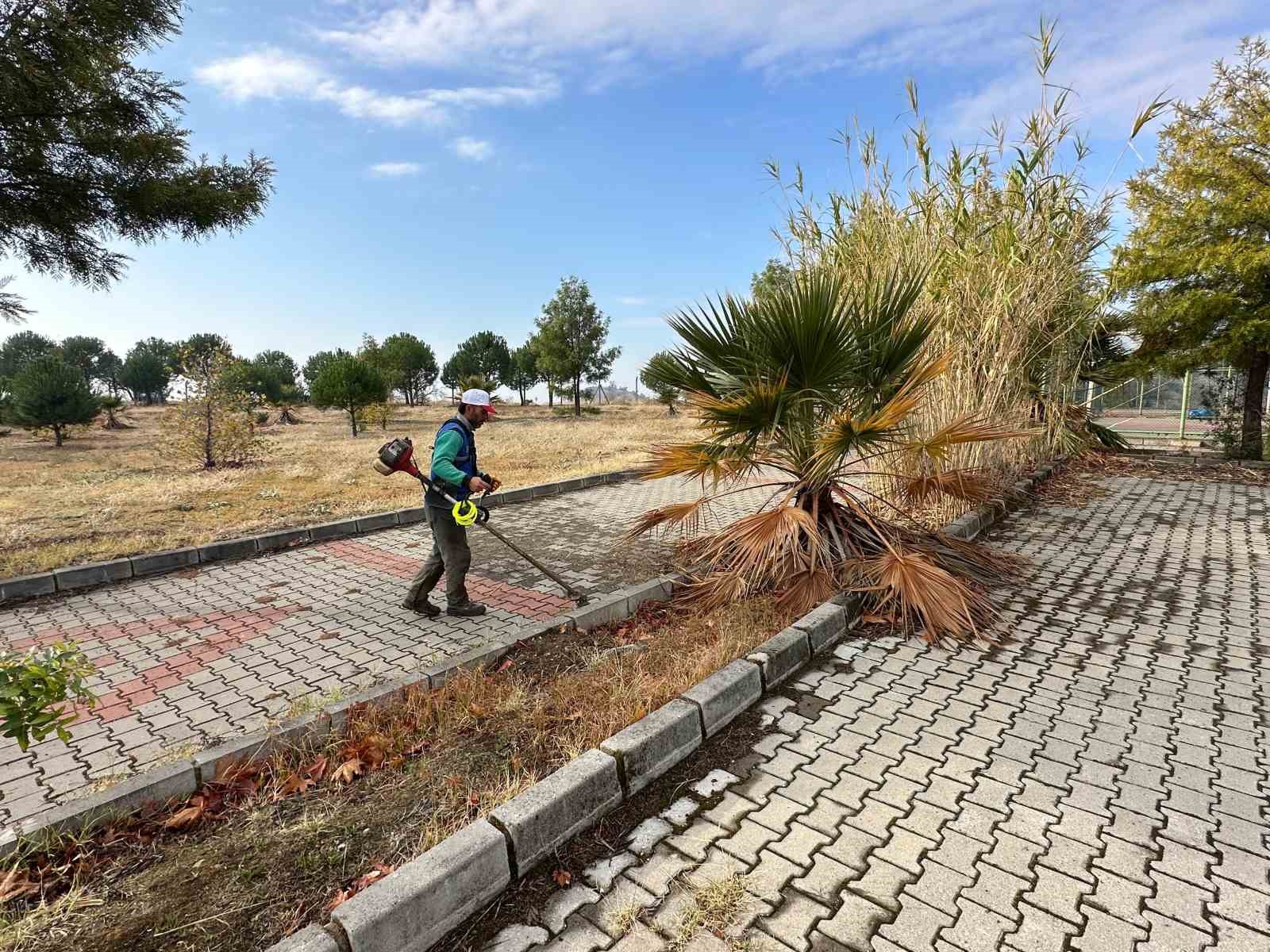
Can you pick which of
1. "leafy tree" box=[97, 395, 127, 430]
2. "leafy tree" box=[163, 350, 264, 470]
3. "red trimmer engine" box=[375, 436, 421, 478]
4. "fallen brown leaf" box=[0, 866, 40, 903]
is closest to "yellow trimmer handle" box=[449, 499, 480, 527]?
"red trimmer engine" box=[375, 436, 421, 478]

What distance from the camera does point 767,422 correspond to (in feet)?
15.9

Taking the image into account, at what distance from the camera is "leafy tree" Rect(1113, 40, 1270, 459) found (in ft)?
31.5

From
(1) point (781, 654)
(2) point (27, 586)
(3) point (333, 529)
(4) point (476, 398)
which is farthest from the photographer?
(3) point (333, 529)

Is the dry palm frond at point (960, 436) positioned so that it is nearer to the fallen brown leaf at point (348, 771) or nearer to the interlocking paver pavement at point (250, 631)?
the interlocking paver pavement at point (250, 631)

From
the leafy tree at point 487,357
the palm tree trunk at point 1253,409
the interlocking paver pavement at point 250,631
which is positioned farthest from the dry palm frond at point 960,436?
the leafy tree at point 487,357

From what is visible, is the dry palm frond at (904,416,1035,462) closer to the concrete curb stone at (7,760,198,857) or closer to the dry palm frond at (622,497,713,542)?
the dry palm frond at (622,497,713,542)

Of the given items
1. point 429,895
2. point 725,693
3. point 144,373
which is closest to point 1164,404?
point 725,693

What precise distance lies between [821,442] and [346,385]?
24.1 metres

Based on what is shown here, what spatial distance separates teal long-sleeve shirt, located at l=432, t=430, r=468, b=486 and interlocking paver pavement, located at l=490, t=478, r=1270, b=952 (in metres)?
2.65

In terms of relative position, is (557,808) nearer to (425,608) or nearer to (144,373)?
(425,608)

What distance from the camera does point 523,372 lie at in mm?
48312

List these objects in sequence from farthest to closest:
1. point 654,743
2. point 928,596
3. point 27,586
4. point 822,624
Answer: point 27,586 < point 928,596 < point 822,624 < point 654,743

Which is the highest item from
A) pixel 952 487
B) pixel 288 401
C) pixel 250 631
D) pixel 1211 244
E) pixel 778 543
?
pixel 1211 244

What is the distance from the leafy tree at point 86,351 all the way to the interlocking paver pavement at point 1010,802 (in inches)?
3513
